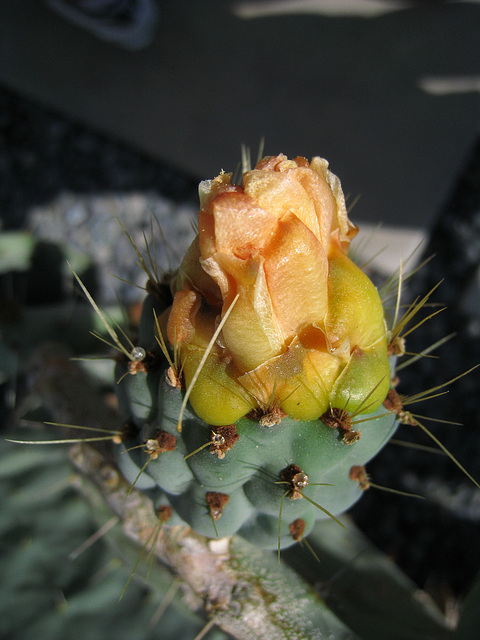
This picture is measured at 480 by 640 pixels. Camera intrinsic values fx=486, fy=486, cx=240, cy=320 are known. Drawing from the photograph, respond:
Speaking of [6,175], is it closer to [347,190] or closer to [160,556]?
[347,190]

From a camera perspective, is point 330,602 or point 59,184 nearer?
point 330,602

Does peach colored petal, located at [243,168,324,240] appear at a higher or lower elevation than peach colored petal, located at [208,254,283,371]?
higher

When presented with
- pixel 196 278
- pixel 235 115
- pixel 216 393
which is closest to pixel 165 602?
pixel 216 393

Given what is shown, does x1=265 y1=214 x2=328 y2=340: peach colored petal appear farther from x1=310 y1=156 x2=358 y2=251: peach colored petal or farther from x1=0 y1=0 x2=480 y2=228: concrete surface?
x1=0 y1=0 x2=480 y2=228: concrete surface

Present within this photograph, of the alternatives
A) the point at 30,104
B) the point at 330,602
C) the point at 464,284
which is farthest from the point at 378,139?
the point at 330,602

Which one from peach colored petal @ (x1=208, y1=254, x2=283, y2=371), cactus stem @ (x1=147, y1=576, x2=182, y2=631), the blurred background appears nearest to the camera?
peach colored petal @ (x1=208, y1=254, x2=283, y2=371)

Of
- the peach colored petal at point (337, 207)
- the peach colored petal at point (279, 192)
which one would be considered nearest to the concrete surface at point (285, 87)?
the peach colored petal at point (337, 207)

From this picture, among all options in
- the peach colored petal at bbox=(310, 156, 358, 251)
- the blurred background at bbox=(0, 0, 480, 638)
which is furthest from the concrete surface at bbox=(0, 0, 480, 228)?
the peach colored petal at bbox=(310, 156, 358, 251)
